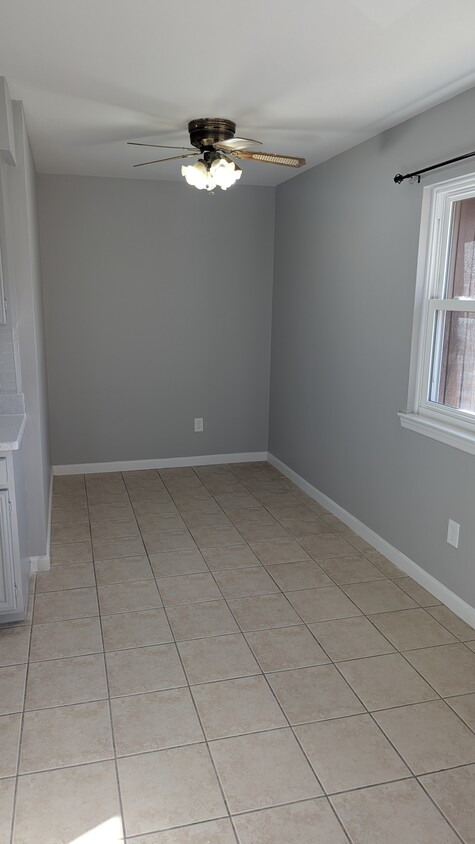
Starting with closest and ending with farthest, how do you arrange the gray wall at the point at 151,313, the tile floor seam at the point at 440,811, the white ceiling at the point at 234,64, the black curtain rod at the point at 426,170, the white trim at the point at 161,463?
1. the tile floor seam at the point at 440,811
2. the white ceiling at the point at 234,64
3. the black curtain rod at the point at 426,170
4. the gray wall at the point at 151,313
5. the white trim at the point at 161,463

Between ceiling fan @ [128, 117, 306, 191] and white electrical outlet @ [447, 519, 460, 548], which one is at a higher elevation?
ceiling fan @ [128, 117, 306, 191]

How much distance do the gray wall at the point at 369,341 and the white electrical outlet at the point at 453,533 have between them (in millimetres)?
32

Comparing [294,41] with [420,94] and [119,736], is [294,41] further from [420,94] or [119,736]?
[119,736]

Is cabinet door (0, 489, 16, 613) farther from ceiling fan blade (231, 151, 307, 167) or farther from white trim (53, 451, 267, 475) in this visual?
white trim (53, 451, 267, 475)

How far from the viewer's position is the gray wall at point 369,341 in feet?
9.89

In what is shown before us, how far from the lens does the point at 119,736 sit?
215 cm

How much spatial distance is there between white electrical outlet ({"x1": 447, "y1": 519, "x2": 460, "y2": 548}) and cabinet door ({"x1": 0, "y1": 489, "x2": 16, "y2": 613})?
2.03 metres

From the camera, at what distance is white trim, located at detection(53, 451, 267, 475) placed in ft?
16.8

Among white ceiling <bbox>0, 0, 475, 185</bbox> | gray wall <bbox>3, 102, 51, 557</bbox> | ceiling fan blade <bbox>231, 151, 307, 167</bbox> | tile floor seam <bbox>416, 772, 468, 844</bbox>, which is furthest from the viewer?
gray wall <bbox>3, 102, 51, 557</bbox>

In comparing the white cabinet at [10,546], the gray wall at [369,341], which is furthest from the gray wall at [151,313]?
the white cabinet at [10,546]

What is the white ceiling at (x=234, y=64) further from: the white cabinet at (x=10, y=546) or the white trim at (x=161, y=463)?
the white trim at (x=161, y=463)

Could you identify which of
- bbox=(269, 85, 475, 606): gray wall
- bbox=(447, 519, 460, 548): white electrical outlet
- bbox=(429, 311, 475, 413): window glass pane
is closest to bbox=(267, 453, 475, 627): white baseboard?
bbox=(269, 85, 475, 606): gray wall

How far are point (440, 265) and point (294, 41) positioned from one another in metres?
1.35

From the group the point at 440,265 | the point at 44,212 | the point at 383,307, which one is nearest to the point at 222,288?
the point at 44,212
